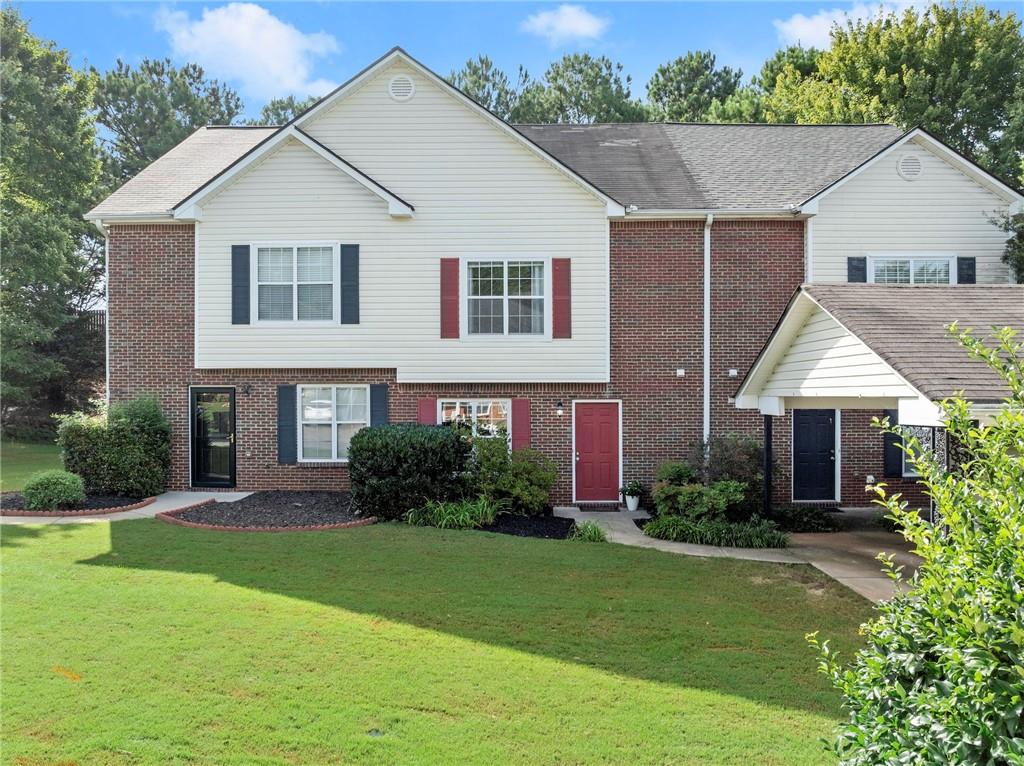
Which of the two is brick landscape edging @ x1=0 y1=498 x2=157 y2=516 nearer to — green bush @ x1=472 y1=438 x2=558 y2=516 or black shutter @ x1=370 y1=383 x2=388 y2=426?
black shutter @ x1=370 y1=383 x2=388 y2=426

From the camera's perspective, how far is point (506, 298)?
14.0 metres

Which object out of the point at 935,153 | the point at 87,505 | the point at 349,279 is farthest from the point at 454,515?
the point at 935,153

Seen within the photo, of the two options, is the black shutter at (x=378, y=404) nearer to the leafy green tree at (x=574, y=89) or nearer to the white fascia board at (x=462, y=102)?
the white fascia board at (x=462, y=102)

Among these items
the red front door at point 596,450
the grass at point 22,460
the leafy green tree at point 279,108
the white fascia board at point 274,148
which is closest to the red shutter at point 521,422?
the red front door at point 596,450

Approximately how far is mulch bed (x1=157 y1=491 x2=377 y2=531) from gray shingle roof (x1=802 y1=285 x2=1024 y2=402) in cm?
822

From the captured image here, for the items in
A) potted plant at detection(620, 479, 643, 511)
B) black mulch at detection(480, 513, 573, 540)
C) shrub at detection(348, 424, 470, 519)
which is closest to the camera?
black mulch at detection(480, 513, 573, 540)

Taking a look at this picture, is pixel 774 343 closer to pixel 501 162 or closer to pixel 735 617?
pixel 735 617

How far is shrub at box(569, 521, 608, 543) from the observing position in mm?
10805

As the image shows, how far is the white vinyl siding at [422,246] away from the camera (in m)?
13.8

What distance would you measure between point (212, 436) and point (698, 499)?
33.3 feet

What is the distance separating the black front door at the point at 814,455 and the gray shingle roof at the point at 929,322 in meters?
5.37

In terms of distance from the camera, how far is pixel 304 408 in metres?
14.3

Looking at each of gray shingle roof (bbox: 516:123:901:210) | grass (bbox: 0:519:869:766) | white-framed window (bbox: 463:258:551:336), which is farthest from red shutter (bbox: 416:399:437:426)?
gray shingle roof (bbox: 516:123:901:210)

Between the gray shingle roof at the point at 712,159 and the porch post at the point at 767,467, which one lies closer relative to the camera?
the porch post at the point at 767,467
